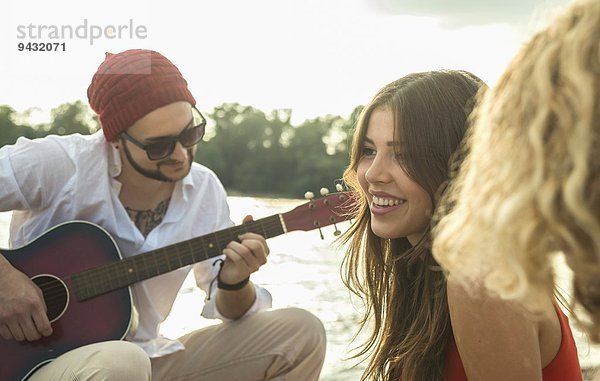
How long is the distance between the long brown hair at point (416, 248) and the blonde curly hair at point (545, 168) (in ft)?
2.98

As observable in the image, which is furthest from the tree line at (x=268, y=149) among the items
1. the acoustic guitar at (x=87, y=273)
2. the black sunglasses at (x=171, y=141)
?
the acoustic guitar at (x=87, y=273)

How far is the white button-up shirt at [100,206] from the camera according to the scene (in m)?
2.56

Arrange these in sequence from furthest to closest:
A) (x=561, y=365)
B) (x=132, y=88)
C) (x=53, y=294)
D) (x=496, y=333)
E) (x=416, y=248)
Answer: (x=132, y=88)
(x=53, y=294)
(x=416, y=248)
(x=561, y=365)
(x=496, y=333)

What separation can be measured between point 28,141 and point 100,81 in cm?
38

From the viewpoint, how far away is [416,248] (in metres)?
2.13

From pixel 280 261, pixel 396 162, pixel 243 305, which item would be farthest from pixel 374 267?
pixel 280 261

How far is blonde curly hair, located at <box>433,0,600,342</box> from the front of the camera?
93 centimetres

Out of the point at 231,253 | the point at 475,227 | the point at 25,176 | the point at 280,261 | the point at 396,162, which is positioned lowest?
the point at 280,261

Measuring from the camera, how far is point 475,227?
107cm

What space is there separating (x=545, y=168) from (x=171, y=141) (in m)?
1.90

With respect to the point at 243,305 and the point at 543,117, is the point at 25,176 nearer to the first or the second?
the point at 243,305

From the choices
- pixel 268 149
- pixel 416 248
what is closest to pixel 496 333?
pixel 416 248

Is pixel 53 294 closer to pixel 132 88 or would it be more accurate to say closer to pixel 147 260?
pixel 147 260

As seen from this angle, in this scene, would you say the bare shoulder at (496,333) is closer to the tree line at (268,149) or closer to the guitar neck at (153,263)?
the guitar neck at (153,263)
